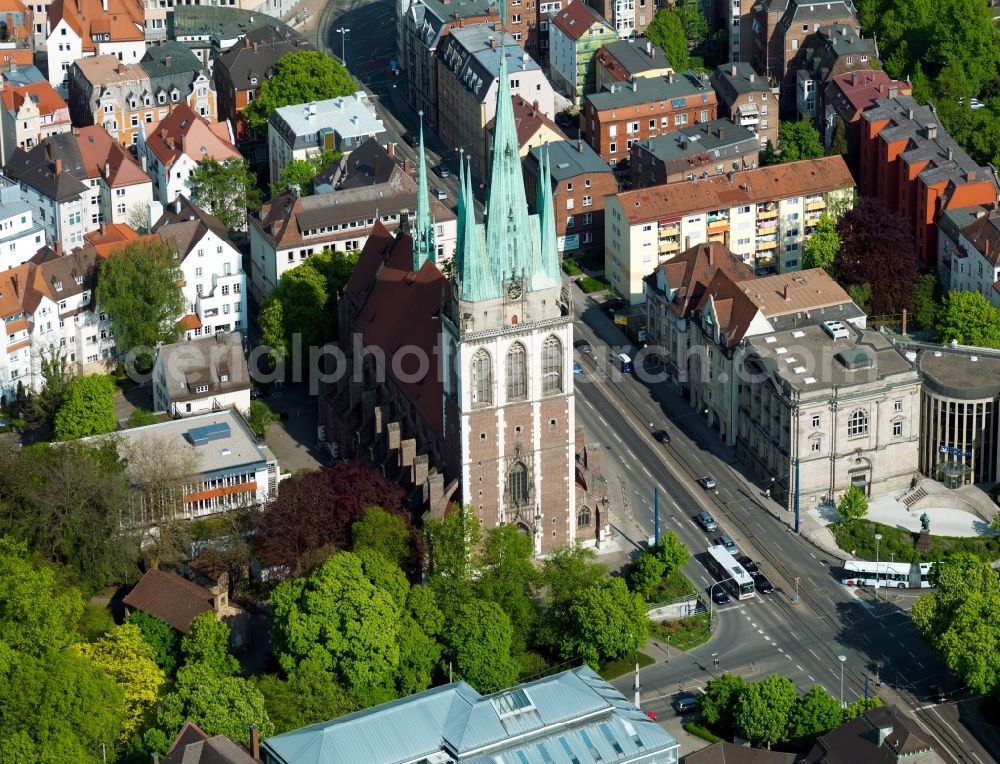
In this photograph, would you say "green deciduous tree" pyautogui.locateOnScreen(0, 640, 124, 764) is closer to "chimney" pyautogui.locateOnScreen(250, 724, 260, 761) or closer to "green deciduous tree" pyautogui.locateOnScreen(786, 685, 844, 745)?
"chimney" pyautogui.locateOnScreen(250, 724, 260, 761)

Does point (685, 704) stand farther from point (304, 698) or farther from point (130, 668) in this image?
point (130, 668)

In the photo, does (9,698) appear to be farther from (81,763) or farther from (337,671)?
(337,671)

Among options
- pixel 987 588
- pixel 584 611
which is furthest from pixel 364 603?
pixel 987 588

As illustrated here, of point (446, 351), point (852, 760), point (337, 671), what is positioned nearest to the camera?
point (852, 760)

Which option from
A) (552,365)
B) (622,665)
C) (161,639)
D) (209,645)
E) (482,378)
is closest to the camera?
(209,645)

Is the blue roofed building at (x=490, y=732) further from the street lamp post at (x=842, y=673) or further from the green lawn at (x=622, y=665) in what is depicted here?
the street lamp post at (x=842, y=673)

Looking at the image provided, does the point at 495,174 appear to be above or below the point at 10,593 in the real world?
above

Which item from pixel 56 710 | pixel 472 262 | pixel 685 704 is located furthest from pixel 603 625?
pixel 56 710
